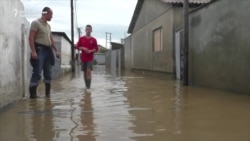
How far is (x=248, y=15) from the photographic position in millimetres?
8484

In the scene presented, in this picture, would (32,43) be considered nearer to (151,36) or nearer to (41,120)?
(41,120)

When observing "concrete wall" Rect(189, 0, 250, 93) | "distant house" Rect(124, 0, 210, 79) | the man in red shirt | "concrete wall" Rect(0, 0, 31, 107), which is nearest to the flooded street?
"concrete wall" Rect(0, 0, 31, 107)

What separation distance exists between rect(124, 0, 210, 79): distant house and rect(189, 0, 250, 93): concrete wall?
2.82 m

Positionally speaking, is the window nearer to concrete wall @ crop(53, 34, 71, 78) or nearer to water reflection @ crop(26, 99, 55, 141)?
concrete wall @ crop(53, 34, 71, 78)

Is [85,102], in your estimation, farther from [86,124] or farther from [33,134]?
[33,134]

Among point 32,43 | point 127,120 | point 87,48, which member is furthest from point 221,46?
point 127,120

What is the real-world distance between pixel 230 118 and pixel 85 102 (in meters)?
2.90

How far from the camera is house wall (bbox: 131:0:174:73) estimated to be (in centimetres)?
1769

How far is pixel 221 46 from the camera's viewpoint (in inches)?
397

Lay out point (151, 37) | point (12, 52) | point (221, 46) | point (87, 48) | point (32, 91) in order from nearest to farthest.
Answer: point (12, 52) → point (32, 91) → point (221, 46) → point (87, 48) → point (151, 37)

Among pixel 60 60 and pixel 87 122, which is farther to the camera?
pixel 60 60

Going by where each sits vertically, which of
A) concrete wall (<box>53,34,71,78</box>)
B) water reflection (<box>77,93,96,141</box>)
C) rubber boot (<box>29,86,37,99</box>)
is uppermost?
concrete wall (<box>53,34,71,78</box>)

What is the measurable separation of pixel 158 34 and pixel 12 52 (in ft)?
46.6

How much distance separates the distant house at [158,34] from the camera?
55.5 ft
